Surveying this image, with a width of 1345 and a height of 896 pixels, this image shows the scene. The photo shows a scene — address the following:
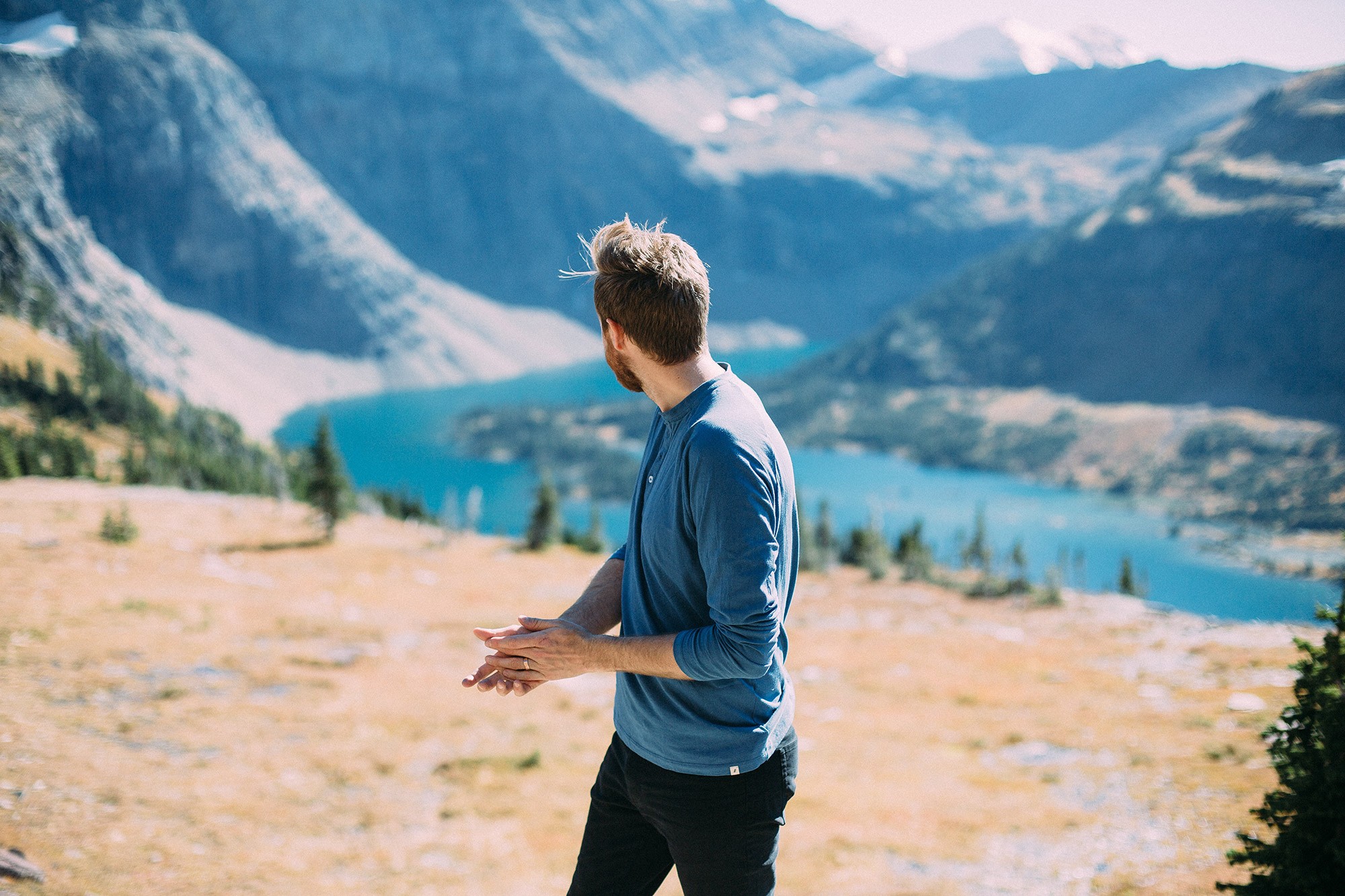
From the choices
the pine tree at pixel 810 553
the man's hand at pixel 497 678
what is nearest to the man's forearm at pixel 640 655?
the man's hand at pixel 497 678

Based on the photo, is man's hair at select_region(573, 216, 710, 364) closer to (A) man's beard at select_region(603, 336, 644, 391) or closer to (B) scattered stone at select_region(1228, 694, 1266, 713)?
(A) man's beard at select_region(603, 336, 644, 391)

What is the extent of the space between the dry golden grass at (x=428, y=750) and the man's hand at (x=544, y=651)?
18.0 ft

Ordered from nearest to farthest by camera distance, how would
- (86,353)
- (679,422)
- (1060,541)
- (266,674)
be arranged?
1. (679,422)
2. (266,674)
3. (86,353)
4. (1060,541)

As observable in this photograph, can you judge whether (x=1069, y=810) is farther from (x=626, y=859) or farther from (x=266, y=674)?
(x=266, y=674)

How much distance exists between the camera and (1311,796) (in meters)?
7.67

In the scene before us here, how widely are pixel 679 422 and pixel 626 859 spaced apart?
2340 mm

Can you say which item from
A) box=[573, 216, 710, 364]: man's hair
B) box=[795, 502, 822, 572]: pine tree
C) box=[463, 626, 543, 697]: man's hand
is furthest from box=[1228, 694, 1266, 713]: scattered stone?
box=[795, 502, 822, 572]: pine tree

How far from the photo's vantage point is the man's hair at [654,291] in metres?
3.64

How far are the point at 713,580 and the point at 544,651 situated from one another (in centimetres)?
104

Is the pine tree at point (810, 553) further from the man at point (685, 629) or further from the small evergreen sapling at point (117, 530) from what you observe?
the man at point (685, 629)

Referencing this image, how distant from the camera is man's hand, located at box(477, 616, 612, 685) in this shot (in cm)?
400

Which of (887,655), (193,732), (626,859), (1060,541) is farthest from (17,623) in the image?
(1060,541)

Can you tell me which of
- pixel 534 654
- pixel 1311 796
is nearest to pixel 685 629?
pixel 534 654

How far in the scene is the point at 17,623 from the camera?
52.0 ft
